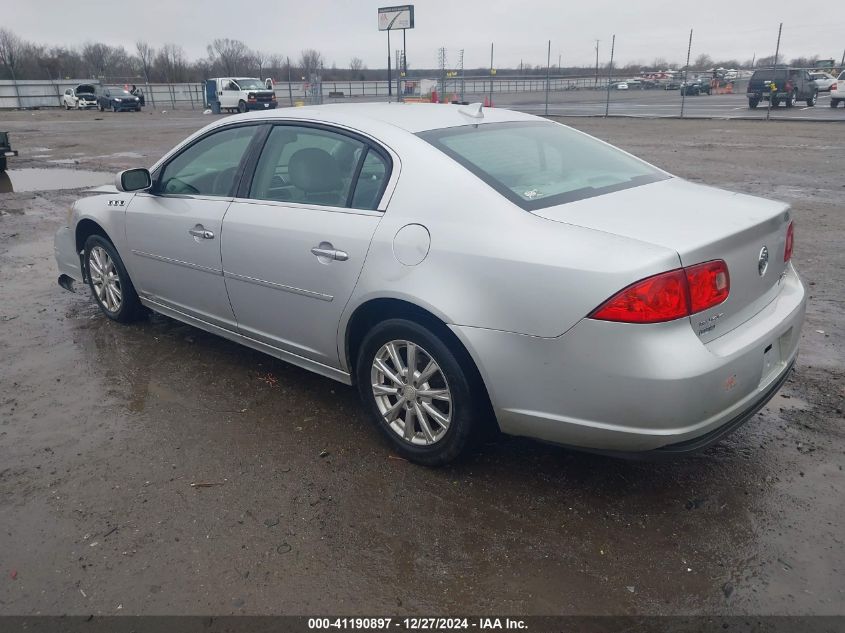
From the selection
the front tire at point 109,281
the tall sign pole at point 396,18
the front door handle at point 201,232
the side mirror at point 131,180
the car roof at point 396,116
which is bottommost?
the front tire at point 109,281

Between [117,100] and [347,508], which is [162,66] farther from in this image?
[347,508]

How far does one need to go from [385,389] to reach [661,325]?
1392mm

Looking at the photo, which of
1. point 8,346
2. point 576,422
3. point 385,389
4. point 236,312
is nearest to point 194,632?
point 385,389

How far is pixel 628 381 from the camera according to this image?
254cm

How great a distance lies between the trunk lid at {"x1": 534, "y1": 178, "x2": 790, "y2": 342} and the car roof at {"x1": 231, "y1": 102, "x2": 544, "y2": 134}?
989 millimetres

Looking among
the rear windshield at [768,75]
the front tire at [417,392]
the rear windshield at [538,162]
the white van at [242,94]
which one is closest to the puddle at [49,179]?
the rear windshield at [538,162]

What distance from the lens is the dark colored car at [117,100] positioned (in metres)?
41.8

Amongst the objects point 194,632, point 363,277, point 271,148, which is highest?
point 271,148

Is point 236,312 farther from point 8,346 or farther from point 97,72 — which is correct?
point 97,72

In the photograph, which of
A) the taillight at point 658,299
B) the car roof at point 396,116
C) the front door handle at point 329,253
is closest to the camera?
the taillight at point 658,299

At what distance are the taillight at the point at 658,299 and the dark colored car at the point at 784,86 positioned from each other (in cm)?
2944

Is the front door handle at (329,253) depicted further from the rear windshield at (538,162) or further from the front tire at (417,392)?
the rear windshield at (538,162)

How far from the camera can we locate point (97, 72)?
7206 cm

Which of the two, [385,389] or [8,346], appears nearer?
[385,389]
